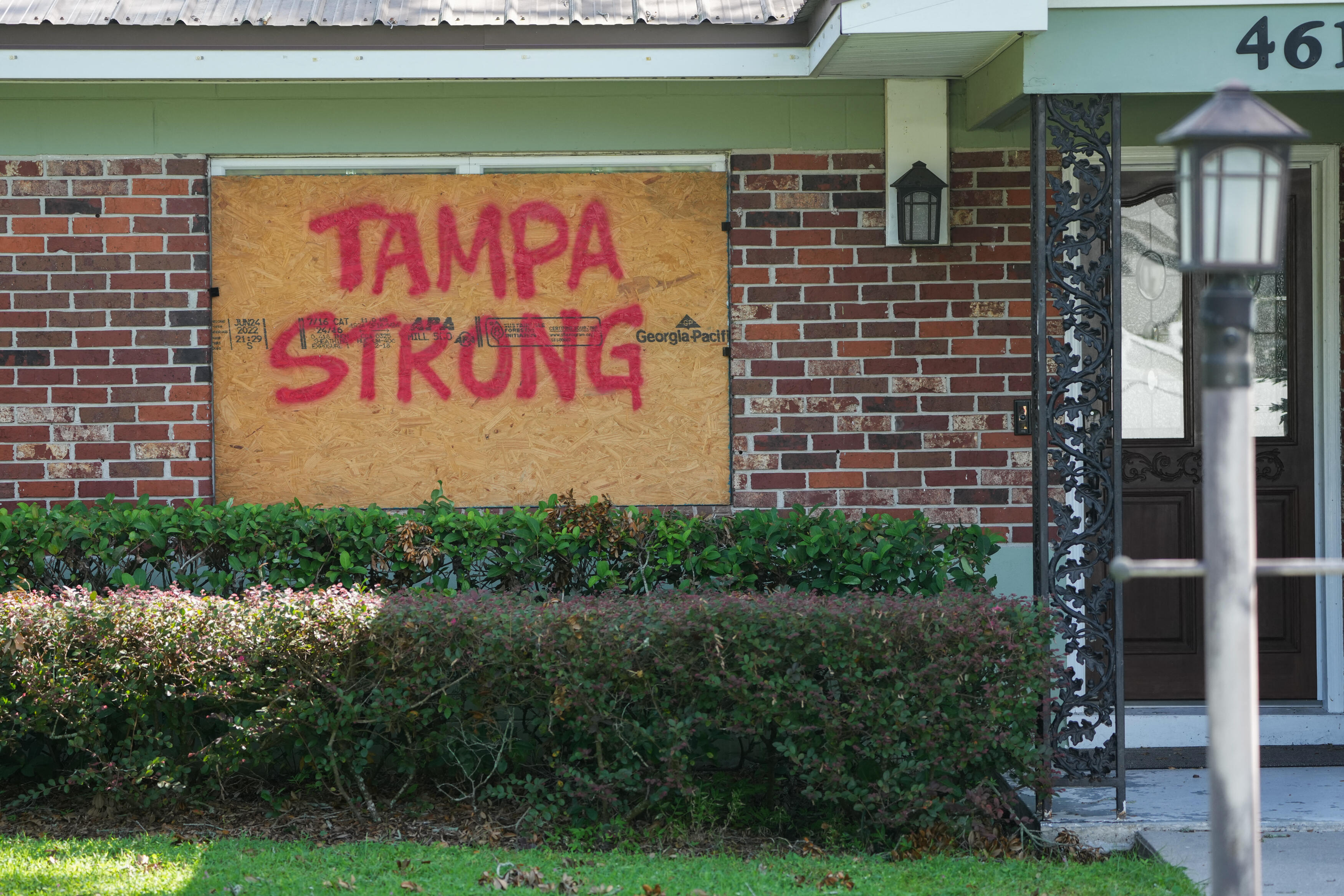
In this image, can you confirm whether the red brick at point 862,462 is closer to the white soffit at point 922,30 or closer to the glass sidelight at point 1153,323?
the glass sidelight at point 1153,323

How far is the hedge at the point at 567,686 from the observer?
411cm

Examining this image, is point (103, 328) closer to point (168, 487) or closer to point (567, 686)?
point (168, 487)

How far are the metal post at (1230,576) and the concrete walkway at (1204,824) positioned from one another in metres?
1.74

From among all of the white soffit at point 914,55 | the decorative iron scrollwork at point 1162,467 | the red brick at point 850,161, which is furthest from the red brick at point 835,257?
the decorative iron scrollwork at point 1162,467

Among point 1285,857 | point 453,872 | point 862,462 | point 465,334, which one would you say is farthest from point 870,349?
point 453,872

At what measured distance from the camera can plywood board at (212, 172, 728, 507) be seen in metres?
5.27

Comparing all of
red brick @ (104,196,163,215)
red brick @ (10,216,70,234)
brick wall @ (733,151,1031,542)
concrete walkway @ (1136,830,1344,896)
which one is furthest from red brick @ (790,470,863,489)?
red brick @ (10,216,70,234)

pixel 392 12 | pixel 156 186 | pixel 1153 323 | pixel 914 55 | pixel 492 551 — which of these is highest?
pixel 392 12

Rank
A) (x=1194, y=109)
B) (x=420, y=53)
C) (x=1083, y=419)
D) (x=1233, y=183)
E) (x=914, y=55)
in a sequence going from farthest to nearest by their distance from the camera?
(x=1194, y=109) < (x=420, y=53) < (x=914, y=55) < (x=1083, y=419) < (x=1233, y=183)

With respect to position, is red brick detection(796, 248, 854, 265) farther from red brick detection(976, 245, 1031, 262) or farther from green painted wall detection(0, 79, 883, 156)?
red brick detection(976, 245, 1031, 262)

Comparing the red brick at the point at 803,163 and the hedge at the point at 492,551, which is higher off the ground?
the red brick at the point at 803,163

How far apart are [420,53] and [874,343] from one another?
2.21 metres

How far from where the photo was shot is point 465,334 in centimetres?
530

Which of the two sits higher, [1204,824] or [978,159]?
[978,159]
